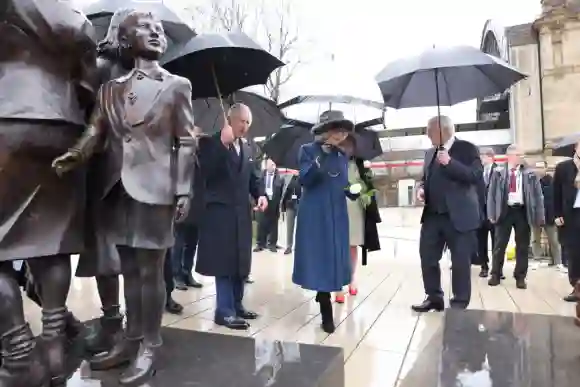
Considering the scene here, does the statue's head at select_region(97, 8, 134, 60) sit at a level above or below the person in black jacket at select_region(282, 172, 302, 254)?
above

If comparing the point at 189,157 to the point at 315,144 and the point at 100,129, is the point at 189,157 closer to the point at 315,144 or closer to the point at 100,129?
the point at 100,129

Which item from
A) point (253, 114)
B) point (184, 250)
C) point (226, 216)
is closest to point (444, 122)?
point (253, 114)

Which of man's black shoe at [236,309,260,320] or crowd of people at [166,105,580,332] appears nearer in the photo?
crowd of people at [166,105,580,332]

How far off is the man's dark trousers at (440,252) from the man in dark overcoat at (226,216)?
1.87 metres

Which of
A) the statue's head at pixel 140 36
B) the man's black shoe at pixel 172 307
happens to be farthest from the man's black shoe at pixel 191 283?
the statue's head at pixel 140 36

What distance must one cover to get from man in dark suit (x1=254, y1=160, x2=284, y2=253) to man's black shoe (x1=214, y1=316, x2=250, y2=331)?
629cm

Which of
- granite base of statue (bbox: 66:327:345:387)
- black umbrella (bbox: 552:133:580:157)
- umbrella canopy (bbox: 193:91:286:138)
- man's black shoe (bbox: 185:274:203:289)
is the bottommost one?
man's black shoe (bbox: 185:274:203:289)

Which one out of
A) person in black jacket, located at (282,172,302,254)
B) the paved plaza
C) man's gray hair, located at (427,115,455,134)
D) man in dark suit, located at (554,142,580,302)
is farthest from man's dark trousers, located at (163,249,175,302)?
person in black jacket, located at (282,172,302,254)

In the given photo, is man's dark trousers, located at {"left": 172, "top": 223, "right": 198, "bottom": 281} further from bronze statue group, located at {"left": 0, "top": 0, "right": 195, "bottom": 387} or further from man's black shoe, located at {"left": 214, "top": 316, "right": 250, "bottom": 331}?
bronze statue group, located at {"left": 0, "top": 0, "right": 195, "bottom": 387}

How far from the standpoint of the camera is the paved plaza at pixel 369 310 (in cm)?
404

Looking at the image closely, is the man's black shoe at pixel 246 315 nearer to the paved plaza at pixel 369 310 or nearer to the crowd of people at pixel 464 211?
the paved plaza at pixel 369 310

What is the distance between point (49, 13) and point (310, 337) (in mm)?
3183

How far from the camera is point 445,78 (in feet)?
19.8

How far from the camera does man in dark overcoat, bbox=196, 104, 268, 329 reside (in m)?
4.79
